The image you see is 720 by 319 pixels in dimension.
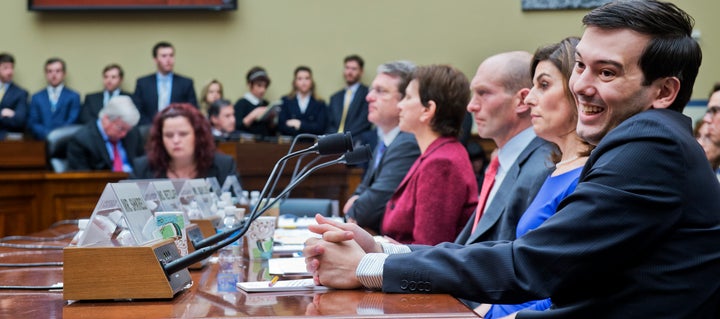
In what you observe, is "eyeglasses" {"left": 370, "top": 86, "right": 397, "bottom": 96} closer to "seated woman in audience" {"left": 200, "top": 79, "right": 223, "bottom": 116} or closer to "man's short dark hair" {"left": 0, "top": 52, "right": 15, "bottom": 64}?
"seated woman in audience" {"left": 200, "top": 79, "right": 223, "bottom": 116}

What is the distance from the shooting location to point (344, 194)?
6.93m

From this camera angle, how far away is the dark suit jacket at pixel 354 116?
29.3 feet

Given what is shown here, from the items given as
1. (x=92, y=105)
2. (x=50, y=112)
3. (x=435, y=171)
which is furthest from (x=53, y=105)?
(x=435, y=171)

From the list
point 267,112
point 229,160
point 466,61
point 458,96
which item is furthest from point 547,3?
point 458,96

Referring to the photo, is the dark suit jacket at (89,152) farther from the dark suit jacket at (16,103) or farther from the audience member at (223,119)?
the dark suit jacket at (16,103)

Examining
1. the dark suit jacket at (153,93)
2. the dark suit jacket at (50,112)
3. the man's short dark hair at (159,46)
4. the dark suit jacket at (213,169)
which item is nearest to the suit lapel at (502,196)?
the dark suit jacket at (213,169)

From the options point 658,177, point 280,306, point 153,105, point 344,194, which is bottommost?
point 344,194

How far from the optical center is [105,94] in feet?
28.5

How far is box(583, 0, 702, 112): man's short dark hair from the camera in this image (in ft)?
4.72

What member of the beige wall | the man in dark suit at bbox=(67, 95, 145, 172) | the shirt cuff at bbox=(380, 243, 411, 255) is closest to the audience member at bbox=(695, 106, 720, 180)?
the shirt cuff at bbox=(380, 243, 411, 255)

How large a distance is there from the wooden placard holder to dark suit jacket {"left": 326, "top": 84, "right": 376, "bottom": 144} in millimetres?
7216

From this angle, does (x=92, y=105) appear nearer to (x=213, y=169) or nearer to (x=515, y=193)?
(x=213, y=169)

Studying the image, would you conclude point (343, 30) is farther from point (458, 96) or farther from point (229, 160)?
point (458, 96)

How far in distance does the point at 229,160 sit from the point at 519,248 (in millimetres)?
3225
